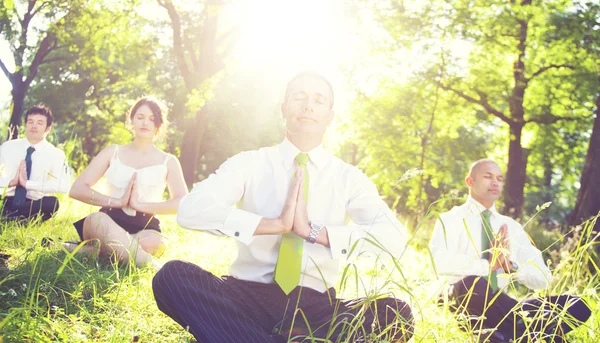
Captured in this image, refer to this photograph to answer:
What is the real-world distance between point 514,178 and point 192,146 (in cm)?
937

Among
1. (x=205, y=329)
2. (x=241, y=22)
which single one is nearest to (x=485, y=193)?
(x=205, y=329)

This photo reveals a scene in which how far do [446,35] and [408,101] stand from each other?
2.14 m

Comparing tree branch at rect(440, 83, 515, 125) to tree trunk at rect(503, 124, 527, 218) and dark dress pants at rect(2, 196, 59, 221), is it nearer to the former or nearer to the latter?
tree trunk at rect(503, 124, 527, 218)

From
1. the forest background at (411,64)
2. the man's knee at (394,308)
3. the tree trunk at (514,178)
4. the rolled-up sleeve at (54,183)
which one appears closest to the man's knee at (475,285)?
the man's knee at (394,308)

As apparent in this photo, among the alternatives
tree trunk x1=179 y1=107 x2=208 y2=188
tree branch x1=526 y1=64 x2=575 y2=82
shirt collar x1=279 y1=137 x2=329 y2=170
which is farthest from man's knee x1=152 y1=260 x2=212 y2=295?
tree branch x1=526 y1=64 x2=575 y2=82

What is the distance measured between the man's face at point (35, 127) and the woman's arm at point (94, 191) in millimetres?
1856

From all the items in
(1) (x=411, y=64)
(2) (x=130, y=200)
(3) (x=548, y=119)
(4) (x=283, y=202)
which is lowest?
(2) (x=130, y=200)

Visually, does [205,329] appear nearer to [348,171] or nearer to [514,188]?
[348,171]

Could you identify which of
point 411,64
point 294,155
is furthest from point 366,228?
point 411,64

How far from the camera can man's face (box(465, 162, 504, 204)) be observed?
4734mm

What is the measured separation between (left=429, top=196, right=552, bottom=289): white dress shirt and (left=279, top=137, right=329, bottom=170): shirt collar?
1435mm

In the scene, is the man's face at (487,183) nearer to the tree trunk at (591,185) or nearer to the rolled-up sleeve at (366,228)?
the rolled-up sleeve at (366,228)

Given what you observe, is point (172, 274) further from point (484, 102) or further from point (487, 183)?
point (484, 102)

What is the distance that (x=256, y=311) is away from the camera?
2.99 metres
